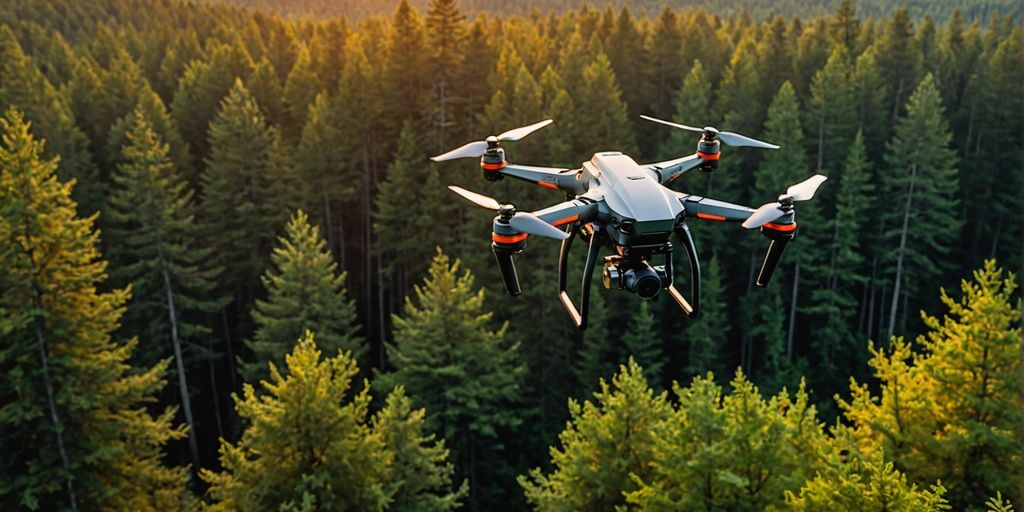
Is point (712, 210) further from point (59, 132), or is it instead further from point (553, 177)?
point (59, 132)

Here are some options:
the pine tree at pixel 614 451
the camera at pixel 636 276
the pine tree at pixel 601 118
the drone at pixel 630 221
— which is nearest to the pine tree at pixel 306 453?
the pine tree at pixel 614 451

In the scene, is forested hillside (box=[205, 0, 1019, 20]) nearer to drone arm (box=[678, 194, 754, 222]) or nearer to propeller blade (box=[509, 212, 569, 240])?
drone arm (box=[678, 194, 754, 222])

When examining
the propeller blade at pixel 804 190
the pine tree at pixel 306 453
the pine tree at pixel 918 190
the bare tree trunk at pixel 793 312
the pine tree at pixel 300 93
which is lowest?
the bare tree trunk at pixel 793 312

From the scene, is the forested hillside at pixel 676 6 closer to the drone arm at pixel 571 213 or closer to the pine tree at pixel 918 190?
the pine tree at pixel 918 190

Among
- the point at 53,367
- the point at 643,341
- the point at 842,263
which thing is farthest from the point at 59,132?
the point at 842,263

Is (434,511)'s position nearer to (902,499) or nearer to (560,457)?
(560,457)
